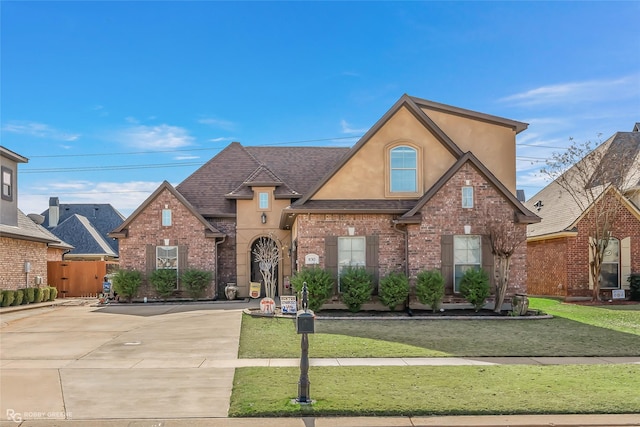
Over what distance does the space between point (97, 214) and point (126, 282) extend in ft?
71.0

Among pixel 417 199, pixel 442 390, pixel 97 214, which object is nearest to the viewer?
pixel 442 390

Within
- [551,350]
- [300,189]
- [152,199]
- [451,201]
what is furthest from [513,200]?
[152,199]

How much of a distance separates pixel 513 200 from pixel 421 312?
15.2 ft

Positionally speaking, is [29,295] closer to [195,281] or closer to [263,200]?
[195,281]

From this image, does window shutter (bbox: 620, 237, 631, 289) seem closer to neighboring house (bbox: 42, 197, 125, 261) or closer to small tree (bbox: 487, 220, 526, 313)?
small tree (bbox: 487, 220, 526, 313)

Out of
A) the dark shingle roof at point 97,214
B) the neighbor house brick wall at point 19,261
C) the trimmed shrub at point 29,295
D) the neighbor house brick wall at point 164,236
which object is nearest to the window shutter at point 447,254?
the neighbor house brick wall at point 164,236

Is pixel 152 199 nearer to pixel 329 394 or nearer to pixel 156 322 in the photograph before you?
pixel 156 322

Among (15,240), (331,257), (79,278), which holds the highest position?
(15,240)

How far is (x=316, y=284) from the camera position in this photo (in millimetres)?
17969

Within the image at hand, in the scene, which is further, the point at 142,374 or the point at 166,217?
the point at 166,217

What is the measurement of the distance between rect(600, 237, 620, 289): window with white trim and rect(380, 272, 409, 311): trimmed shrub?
1090 centimetres

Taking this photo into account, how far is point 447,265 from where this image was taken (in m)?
18.8

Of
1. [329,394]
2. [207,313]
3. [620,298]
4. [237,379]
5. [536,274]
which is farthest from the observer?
[536,274]

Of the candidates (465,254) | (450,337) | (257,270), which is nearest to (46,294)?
(257,270)
